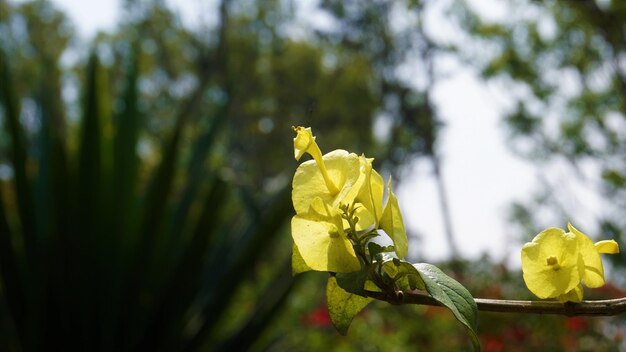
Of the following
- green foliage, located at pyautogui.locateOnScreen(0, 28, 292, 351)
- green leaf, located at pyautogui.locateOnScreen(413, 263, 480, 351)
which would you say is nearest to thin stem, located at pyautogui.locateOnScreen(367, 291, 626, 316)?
green leaf, located at pyautogui.locateOnScreen(413, 263, 480, 351)

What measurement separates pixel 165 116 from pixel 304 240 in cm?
1698

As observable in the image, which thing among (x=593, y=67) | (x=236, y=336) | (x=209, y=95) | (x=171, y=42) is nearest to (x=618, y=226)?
(x=593, y=67)

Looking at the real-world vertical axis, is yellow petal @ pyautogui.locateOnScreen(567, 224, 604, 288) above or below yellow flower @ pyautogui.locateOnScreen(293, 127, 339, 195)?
below

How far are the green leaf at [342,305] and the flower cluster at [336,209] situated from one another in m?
0.03

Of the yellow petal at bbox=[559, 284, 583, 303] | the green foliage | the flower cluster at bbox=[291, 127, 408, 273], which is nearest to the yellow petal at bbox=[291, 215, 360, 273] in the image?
the flower cluster at bbox=[291, 127, 408, 273]

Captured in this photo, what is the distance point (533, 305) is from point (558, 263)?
5 centimetres

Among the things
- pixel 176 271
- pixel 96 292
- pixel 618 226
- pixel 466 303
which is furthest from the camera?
pixel 618 226

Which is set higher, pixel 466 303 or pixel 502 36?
pixel 502 36

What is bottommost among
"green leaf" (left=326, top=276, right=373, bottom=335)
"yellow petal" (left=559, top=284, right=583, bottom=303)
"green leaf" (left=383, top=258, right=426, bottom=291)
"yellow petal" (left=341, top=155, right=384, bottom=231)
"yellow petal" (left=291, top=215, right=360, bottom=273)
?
"yellow petal" (left=559, top=284, right=583, bottom=303)

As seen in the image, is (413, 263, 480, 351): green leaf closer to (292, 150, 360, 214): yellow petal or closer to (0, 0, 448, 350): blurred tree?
(292, 150, 360, 214): yellow petal

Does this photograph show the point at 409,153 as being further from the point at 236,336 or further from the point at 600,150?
the point at 236,336

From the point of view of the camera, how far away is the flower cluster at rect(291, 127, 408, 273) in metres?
0.38

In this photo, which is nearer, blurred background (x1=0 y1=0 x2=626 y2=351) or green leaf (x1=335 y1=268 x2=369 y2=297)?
green leaf (x1=335 y1=268 x2=369 y2=297)

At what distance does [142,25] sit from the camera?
14.8 metres
